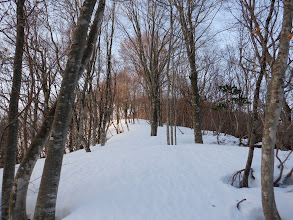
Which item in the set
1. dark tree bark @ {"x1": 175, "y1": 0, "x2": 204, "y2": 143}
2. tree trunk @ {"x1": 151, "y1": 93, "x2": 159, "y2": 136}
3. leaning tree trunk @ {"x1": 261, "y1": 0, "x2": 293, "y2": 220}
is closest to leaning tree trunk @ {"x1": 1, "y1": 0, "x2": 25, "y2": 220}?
leaning tree trunk @ {"x1": 261, "y1": 0, "x2": 293, "y2": 220}

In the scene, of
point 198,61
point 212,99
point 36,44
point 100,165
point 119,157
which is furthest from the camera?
point 212,99

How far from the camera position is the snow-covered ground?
9.57 feet

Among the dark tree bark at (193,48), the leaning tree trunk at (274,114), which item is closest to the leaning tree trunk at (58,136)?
the leaning tree trunk at (274,114)

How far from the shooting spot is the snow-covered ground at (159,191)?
292cm

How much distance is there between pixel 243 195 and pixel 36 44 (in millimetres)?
8376

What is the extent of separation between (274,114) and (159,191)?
2.40m

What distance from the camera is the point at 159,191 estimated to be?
11.7ft

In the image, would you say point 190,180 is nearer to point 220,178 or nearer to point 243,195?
point 220,178

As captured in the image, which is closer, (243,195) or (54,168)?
(54,168)

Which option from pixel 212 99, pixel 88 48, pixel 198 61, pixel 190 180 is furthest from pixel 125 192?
pixel 212 99

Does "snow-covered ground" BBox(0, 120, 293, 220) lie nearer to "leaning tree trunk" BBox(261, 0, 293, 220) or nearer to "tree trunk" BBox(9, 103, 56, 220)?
"tree trunk" BBox(9, 103, 56, 220)

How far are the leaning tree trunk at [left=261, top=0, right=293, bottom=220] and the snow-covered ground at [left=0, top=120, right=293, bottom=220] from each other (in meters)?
0.55

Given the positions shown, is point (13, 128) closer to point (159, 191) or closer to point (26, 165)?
point (26, 165)

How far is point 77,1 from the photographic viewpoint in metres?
7.98
